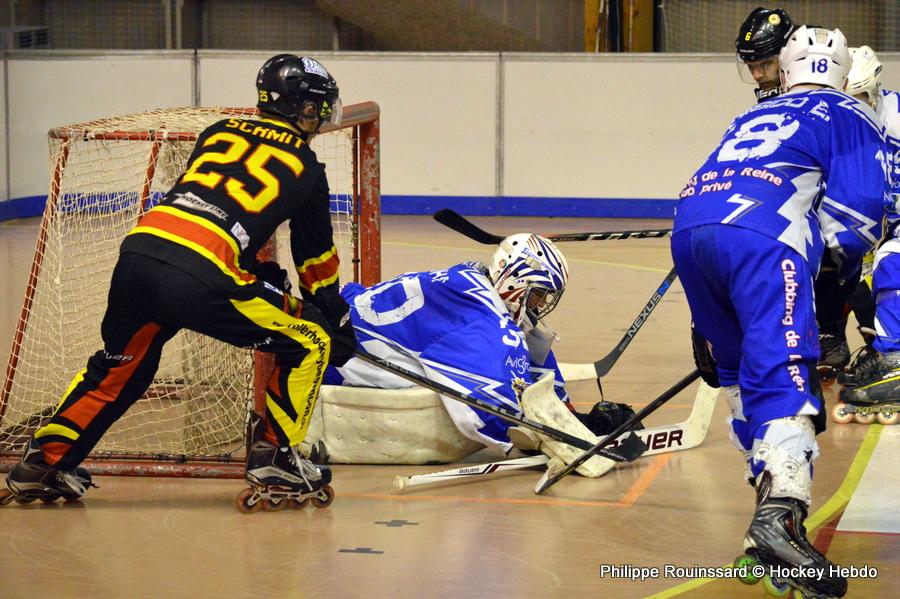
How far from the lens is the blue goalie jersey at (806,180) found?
3590 millimetres

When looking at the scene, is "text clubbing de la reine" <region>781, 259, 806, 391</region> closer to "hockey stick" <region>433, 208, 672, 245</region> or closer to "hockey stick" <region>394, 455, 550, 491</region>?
"hockey stick" <region>394, 455, 550, 491</region>

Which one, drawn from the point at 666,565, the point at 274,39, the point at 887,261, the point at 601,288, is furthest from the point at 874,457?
the point at 274,39

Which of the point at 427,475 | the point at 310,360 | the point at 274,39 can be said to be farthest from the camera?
the point at 274,39

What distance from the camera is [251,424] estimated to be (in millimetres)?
4875

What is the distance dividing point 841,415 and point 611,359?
105cm

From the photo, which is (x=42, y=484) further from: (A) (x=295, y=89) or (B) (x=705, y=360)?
(B) (x=705, y=360)

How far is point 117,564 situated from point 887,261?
3.60m

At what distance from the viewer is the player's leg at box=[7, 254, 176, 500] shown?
14.3 ft

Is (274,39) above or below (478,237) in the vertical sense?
above

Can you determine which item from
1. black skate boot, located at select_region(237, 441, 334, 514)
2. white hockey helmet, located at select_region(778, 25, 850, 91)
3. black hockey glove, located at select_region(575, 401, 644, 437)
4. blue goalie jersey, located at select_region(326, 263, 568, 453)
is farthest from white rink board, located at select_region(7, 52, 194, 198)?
white hockey helmet, located at select_region(778, 25, 850, 91)

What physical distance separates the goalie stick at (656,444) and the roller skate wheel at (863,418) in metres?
0.67

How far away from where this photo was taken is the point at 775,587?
347cm

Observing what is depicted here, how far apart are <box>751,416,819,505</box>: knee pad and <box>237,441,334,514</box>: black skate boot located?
1625 millimetres

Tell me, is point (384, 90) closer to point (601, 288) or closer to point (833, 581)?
point (601, 288)
